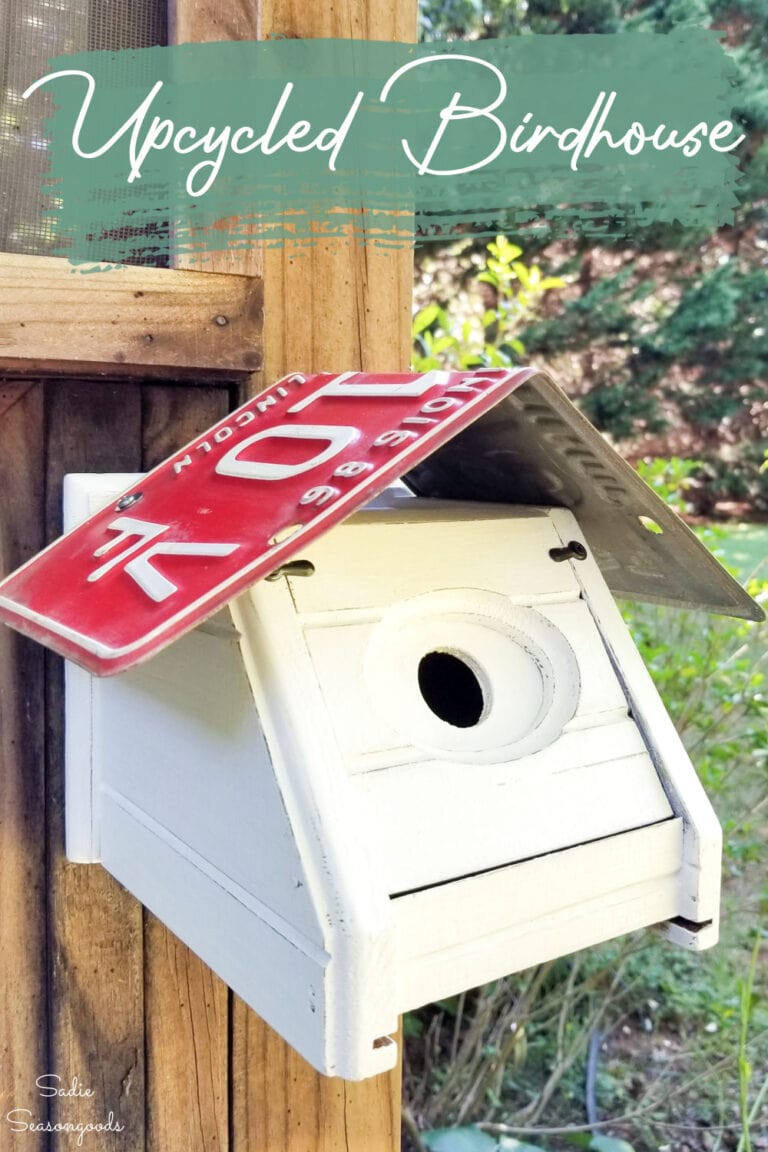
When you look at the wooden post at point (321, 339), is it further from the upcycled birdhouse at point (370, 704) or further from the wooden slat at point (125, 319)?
the upcycled birdhouse at point (370, 704)

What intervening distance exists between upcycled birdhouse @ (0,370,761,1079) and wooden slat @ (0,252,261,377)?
12 cm

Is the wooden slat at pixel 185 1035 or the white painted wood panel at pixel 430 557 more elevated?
the white painted wood panel at pixel 430 557

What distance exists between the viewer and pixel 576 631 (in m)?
0.80

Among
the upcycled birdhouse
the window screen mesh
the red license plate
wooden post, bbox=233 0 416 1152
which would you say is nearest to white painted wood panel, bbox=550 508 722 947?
the upcycled birdhouse

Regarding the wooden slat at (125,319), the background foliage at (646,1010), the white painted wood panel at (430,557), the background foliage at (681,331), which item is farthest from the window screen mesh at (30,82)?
the background foliage at (681,331)

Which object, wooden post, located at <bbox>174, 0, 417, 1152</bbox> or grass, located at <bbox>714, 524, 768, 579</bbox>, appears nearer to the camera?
wooden post, located at <bbox>174, 0, 417, 1152</bbox>

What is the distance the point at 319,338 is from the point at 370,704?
1.75 ft

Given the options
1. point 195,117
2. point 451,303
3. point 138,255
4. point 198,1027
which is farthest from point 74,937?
point 451,303

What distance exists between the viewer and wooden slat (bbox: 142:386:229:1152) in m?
1.00

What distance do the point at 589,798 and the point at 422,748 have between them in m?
0.14

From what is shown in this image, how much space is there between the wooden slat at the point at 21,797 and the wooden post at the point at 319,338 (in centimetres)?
22

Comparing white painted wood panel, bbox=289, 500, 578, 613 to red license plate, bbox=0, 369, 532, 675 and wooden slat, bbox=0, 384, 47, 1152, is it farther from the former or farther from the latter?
wooden slat, bbox=0, 384, 47, 1152

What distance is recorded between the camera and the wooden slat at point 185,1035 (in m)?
1.00

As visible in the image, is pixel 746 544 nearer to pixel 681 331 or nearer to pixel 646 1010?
pixel 681 331
